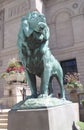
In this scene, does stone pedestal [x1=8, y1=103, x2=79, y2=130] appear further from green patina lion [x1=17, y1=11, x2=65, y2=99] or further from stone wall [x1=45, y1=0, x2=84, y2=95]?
stone wall [x1=45, y1=0, x2=84, y2=95]

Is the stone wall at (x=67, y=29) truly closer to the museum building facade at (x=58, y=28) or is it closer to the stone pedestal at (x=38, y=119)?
the museum building facade at (x=58, y=28)

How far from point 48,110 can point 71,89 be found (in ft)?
20.6

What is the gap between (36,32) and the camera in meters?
4.42

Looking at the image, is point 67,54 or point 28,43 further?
point 67,54

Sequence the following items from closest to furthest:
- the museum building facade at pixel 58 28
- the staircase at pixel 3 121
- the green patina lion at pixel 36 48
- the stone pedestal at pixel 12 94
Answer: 1. the green patina lion at pixel 36 48
2. the staircase at pixel 3 121
3. the stone pedestal at pixel 12 94
4. the museum building facade at pixel 58 28

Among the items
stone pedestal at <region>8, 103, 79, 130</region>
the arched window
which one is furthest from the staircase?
the arched window

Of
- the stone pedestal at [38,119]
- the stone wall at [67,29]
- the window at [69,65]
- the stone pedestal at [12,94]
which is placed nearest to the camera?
the stone pedestal at [38,119]

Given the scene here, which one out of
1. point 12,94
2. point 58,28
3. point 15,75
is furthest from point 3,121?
point 58,28

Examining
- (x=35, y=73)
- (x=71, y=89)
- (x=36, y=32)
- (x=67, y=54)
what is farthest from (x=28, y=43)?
(x=67, y=54)

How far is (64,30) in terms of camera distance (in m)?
18.1

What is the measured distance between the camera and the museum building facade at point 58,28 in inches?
672

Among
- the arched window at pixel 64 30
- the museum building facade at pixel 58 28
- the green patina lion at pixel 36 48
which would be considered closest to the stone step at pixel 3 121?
the green patina lion at pixel 36 48

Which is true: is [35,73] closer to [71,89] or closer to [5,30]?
[71,89]

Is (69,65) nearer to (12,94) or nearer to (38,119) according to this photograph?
(12,94)
